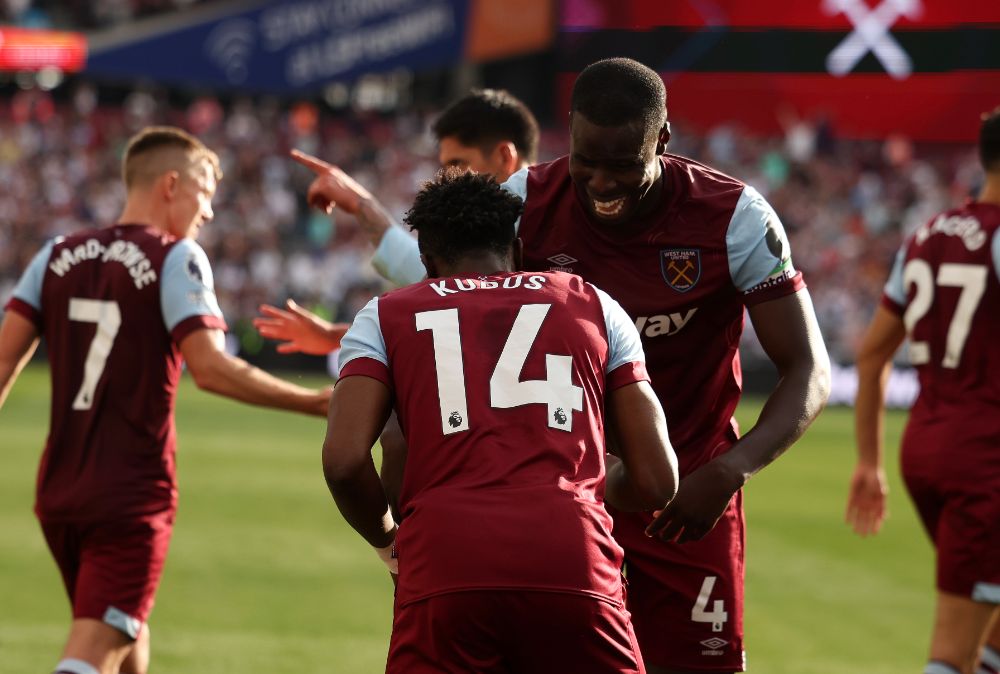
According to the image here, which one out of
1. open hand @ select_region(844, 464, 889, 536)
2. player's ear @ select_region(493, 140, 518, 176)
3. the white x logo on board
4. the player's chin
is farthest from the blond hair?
the white x logo on board

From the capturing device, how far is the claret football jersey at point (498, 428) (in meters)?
3.24

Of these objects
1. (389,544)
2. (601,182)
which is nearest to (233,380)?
(389,544)

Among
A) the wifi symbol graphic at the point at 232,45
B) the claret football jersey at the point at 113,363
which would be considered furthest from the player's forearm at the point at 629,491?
the wifi symbol graphic at the point at 232,45

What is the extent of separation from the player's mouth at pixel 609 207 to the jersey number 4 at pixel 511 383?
2.36 ft

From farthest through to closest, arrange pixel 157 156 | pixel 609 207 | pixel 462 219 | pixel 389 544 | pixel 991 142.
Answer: pixel 157 156 → pixel 991 142 → pixel 609 207 → pixel 389 544 → pixel 462 219

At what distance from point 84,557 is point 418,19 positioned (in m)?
29.6

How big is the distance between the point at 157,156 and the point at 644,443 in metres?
3.00

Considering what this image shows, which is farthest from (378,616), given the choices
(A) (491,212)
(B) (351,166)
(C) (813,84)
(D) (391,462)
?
(C) (813,84)

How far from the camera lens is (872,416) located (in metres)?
5.90

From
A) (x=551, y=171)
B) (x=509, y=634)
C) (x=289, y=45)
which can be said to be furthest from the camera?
(x=289, y=45)

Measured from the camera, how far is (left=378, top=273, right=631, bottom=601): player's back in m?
3.23

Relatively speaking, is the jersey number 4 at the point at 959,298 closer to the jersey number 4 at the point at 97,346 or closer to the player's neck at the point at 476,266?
the player's neck at the point at 476,266

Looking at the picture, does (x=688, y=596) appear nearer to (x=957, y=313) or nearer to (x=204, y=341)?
(x=957, y=313)

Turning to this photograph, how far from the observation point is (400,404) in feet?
11.2
